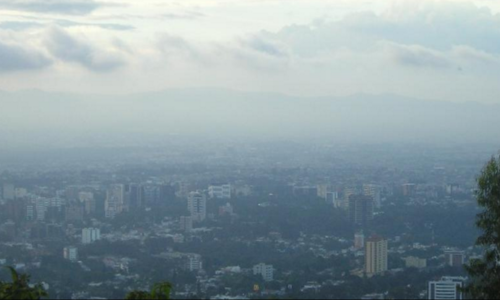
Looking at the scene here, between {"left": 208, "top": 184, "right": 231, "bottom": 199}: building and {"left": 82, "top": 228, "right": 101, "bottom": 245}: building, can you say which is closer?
{"left": 82, "top": 228, "right": 101, "bottom": 245}: building

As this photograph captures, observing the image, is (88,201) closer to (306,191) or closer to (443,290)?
(306,191)

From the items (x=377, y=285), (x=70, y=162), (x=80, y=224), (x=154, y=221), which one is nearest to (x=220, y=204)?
(x=154, y=221)

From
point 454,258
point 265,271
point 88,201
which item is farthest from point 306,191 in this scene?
point 265,271

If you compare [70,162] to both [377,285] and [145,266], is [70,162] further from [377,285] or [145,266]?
[377,285]

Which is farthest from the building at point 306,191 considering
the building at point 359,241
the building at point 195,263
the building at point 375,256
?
the building at point 375,256

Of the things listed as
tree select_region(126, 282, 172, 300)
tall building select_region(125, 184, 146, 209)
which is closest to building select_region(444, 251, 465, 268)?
tall building select_region(125, 184, 146, 209)

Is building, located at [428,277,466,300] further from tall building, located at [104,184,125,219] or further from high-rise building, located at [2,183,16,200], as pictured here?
high-rise building, located at [2,183,16,200]

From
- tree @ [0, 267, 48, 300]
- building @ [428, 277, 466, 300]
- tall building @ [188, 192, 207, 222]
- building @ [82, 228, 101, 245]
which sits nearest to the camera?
tree @ [0, 267, 48, 300]
